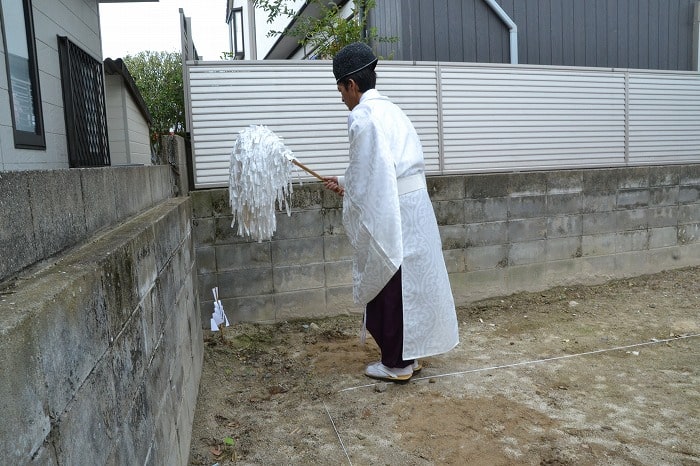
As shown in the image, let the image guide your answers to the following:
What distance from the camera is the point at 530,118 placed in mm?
5363

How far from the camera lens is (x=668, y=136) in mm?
6039

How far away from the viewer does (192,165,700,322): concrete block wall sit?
4.41m

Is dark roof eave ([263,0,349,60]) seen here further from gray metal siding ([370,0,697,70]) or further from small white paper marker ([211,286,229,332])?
small white paper marker ([211,286,229,332])

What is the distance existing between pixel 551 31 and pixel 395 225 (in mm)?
4859

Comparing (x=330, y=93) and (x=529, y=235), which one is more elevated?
(x=330, y=93)

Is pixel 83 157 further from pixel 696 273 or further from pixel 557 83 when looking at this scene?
pixel 696 273

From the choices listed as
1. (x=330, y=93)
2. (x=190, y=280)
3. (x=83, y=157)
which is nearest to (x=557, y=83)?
(x=330, y=93)

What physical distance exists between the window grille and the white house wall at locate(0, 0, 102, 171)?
98mm

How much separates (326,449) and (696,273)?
16.8 ft

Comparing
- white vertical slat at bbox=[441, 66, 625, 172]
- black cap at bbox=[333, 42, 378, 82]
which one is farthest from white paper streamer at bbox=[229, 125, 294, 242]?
white vertical slat at bbox=[441, 66, 625, 172]

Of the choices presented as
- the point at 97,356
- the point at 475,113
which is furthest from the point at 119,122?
the point at 97,356

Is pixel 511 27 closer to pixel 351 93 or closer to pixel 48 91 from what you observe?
pixel 351 93

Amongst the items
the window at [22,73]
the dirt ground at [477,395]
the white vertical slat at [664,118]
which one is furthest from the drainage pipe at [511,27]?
the window at [22,73]

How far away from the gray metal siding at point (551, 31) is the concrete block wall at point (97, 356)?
4583mm
